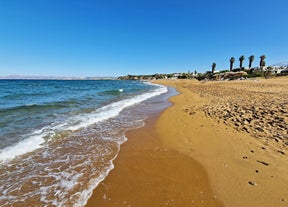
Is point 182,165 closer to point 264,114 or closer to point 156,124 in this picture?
point 156,124

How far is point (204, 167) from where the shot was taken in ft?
12.1

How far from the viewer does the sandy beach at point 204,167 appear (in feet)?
8.98

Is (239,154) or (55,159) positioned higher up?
(239,154)

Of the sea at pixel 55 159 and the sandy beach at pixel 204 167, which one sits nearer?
the sandy beach at pixel 204 167

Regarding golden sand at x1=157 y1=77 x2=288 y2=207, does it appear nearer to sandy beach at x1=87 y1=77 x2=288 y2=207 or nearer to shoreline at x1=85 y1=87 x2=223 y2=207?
sandy beach at x1=87 y1=77 x2=288 y2=207

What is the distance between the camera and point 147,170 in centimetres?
363

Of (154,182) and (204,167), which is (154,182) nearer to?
(154,182)

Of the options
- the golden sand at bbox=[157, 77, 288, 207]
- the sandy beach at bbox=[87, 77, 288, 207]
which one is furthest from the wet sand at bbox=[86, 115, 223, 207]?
the golden sand at bbox=[157, 77, 288, 207]

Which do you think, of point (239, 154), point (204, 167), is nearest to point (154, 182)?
point (204, 167)

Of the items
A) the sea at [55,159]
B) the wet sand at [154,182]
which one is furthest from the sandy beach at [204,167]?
the sea at [55,159]

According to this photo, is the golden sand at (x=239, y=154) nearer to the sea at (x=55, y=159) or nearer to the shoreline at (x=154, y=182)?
the shoreline at (x=154, y=182)

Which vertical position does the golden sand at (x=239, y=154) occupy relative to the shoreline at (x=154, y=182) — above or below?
above

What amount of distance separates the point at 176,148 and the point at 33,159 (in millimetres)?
4181

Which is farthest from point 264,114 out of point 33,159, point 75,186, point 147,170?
point 33,159
